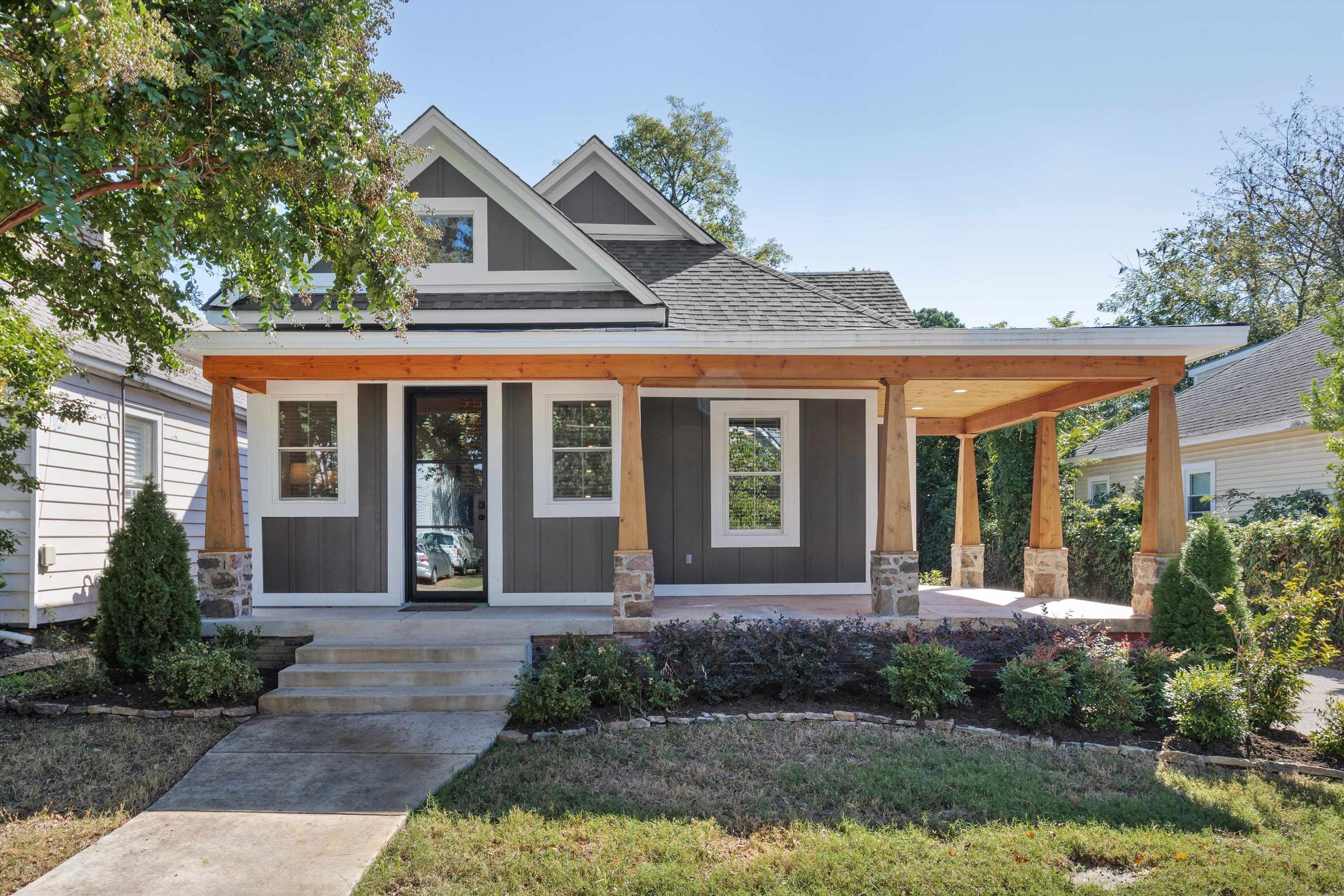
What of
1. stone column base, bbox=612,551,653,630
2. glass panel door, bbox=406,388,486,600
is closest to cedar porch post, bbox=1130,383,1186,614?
stone column base, bbox=612,551,653,630

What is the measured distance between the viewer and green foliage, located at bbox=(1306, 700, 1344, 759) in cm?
502

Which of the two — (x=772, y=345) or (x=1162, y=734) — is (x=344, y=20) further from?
(x=1162, y=734)

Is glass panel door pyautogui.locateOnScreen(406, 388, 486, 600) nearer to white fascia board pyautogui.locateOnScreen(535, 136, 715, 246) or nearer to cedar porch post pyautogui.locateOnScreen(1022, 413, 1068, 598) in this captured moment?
white fascia board pyautogui.locateOnScreen(535, 136, 715, 246)

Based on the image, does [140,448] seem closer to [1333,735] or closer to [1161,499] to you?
[1161,499]

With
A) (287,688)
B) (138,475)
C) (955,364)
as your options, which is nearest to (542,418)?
(287,688)

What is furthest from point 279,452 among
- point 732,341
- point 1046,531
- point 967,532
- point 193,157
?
point 967,532

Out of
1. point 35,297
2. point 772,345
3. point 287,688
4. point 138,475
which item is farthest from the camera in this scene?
point 138,475

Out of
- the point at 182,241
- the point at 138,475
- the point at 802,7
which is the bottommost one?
the point at 138,475

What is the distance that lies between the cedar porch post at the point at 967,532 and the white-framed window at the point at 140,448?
1152cm

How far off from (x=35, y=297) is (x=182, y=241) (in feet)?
20.5

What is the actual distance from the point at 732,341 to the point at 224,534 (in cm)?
508

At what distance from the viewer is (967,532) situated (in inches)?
472

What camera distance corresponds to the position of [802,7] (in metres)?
10.5

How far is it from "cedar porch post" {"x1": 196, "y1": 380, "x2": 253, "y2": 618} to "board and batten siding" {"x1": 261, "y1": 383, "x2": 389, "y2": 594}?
72 cm
